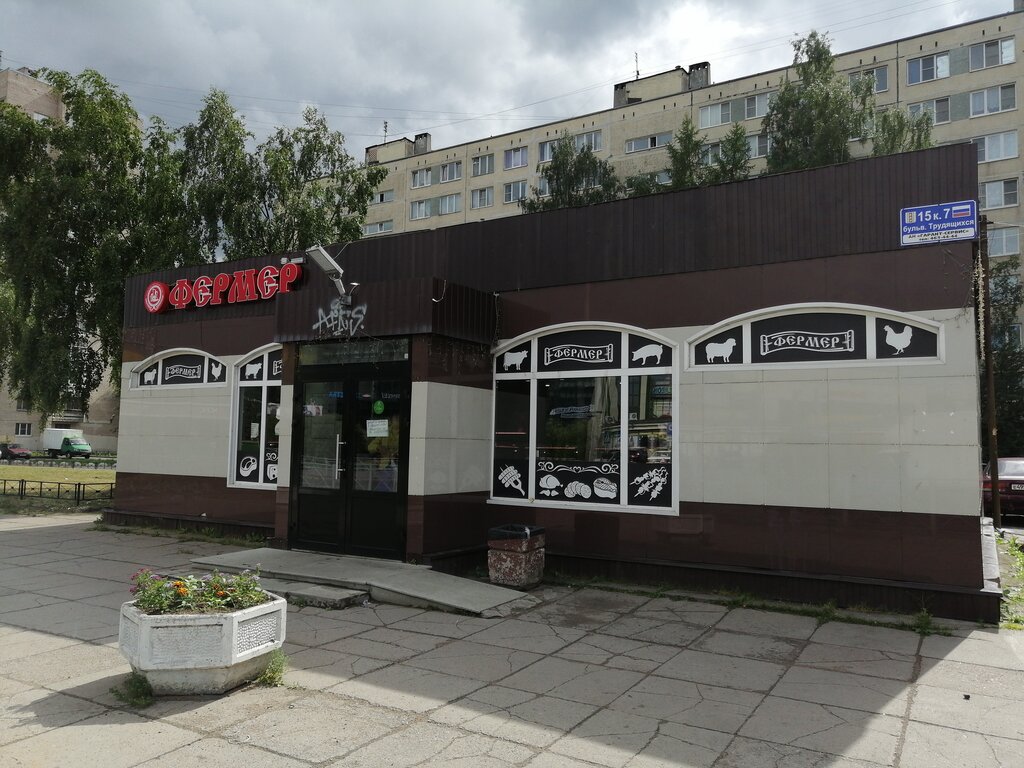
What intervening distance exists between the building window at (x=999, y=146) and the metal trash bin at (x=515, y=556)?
35.2 metres

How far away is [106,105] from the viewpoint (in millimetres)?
22188

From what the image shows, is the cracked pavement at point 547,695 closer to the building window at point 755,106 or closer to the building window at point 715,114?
the building window at point 755,106

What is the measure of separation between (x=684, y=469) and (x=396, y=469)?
3652 millimetres

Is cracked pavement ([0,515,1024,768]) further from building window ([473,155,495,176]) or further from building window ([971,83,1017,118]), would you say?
building window ([473,155,495,176])

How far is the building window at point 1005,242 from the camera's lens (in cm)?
3391

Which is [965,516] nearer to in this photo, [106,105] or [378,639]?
[378,639]

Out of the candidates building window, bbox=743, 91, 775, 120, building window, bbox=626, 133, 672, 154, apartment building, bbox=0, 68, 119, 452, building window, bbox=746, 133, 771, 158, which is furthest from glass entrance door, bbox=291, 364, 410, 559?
apartment building, bbox=0, 68, 119, 452

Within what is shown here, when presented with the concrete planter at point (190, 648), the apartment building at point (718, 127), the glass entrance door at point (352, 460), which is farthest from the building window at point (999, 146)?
the concrete planter at point (190, 648)

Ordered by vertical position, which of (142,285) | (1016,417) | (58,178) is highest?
(58,178)

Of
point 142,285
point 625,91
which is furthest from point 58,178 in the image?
point 625,91

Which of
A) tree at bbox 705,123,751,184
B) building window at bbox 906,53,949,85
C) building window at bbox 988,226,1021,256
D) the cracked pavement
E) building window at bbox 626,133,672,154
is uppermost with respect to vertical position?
building window at bbox 906,53,949,85

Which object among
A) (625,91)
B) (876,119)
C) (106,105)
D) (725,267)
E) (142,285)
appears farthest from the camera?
(625,91)

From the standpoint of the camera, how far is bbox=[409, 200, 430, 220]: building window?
49.6 metres

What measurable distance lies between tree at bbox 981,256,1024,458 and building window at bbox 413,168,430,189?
1306 inches
